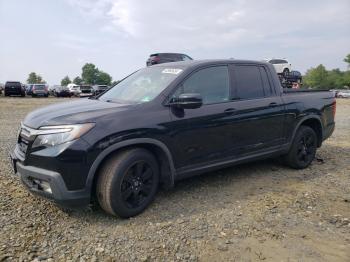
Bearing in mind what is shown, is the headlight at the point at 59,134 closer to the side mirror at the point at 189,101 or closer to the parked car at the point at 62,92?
the side mirror at the point at 189,101

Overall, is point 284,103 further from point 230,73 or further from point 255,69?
point 230,73

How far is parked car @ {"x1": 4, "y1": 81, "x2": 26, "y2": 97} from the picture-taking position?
31.4m

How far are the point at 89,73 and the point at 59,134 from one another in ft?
372

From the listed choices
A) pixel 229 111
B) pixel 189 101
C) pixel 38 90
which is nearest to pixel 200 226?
pixel 189 101

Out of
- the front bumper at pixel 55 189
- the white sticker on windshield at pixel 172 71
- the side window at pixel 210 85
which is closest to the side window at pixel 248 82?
the side window at pixel 210 85

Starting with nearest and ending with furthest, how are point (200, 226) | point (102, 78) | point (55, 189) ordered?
point (55, 189) < point (200, 226) < point (102, 78)

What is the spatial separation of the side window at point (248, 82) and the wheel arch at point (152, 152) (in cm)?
154

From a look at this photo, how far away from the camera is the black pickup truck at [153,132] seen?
143 inches

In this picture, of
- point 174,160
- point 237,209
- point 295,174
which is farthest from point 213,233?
point 295,174

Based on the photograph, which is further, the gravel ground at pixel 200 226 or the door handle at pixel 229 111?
the door handle at pixel 229 111

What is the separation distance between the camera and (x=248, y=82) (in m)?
5.32

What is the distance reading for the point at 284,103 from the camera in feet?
18.7

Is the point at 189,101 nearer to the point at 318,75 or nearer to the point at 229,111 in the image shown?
the point at 229,111

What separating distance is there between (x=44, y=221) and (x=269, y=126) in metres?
3.42
